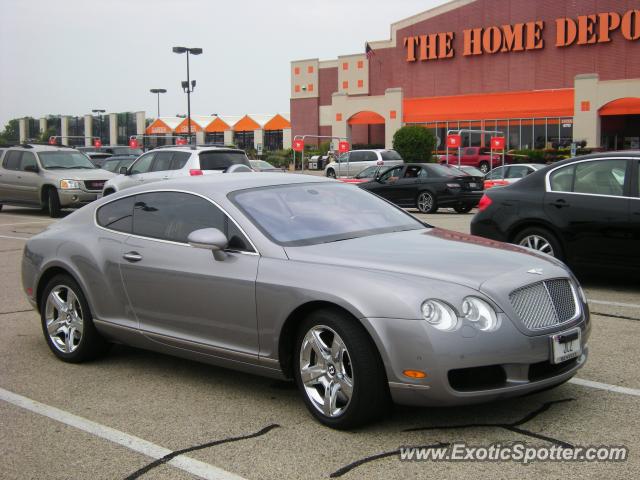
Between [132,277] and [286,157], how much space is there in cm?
5344

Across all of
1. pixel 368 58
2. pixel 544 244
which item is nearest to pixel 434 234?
pixel 544 244

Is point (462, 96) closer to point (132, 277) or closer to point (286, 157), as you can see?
point (286, 157)

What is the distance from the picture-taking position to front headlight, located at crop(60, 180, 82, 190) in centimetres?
2041

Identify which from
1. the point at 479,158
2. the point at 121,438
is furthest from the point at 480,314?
the point at 479,158

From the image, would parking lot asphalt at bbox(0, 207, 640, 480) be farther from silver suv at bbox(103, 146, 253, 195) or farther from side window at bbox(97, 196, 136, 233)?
silver suv at bbox(103, 146, 253, 195)

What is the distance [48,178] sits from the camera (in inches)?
818

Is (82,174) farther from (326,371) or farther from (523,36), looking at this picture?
(523,36)

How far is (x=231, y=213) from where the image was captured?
209 inches

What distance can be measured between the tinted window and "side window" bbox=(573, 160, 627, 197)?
32.0 ft

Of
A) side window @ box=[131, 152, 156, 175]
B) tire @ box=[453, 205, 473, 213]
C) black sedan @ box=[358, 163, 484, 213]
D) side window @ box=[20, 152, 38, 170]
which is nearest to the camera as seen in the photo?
side window @ box=[131, 152, 156, 175]

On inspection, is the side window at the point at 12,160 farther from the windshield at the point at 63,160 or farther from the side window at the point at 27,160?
the windshield at the point at 63,160

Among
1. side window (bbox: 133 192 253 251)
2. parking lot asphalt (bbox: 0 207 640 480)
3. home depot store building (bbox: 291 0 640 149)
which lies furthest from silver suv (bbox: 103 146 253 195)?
home depot store building (bbox: 291 0 640 149)

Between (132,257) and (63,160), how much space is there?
55.8ft

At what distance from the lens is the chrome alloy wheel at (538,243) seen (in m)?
9.17
